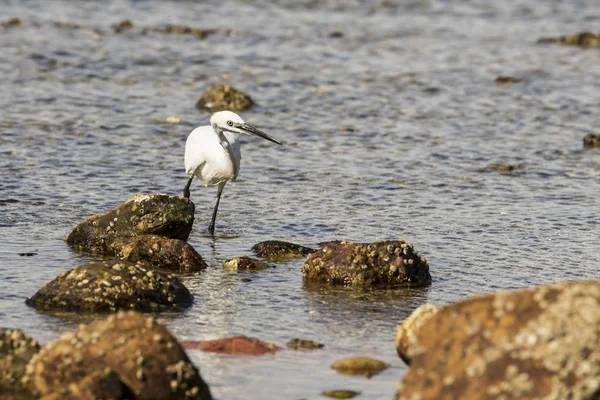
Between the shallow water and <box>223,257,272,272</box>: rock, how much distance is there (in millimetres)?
88

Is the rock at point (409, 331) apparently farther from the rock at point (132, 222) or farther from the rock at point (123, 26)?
the rock at point (123, 26)

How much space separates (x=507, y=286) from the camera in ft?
25.5

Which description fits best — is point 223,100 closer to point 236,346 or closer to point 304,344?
point 304,344

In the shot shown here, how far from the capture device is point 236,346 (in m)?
5.98

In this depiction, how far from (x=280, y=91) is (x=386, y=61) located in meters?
3.30

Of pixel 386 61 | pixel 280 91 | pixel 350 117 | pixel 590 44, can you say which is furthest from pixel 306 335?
pixel 590 44

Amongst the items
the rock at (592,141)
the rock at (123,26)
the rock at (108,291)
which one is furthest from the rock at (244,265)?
the rock at (123,26)

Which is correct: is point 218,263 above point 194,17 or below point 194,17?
below

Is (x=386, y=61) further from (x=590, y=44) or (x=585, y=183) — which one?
(x=585, y=183)

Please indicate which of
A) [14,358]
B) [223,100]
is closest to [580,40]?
[223,100]

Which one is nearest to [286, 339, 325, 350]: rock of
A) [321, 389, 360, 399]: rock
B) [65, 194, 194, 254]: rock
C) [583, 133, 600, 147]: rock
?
[321, 389, 360, 399]: rock

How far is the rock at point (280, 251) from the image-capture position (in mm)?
8391

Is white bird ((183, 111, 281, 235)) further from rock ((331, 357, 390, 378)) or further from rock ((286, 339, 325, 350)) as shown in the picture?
rock ((331, 357, 390, 378))

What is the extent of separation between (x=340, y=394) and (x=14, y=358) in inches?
63.8
